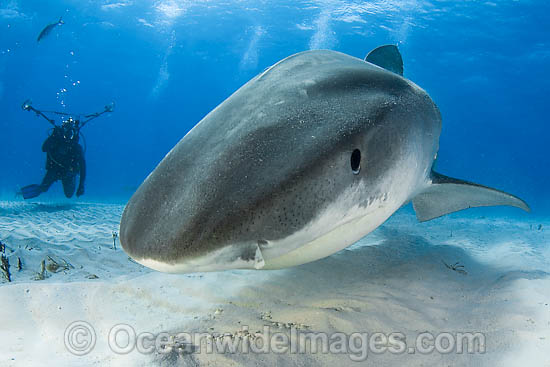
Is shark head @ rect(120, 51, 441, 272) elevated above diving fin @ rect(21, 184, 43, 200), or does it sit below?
above

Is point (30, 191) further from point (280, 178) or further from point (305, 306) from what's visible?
point (280, 178)

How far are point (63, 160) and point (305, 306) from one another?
11.7 metres

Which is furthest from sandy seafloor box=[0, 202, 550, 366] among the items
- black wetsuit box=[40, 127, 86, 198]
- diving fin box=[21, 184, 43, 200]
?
diving fin box=[21, 184, 43, 200]

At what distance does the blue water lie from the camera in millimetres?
29109

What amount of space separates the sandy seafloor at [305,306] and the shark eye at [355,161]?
3.71 ft

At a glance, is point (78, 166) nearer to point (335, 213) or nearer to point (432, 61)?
point (335, 213)

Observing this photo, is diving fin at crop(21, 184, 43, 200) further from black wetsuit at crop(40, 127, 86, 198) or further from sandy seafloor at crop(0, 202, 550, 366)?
sandy seafloor at crop(0, 202, 550, 366)

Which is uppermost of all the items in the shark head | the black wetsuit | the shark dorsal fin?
the shark dorsal fin

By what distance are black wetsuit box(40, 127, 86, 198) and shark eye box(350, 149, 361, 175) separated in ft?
38.5

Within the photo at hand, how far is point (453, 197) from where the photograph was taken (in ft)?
12.2

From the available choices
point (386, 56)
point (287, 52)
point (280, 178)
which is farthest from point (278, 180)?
point (287, 52)

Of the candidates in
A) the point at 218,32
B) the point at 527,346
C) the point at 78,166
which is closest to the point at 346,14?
the point at 218,32

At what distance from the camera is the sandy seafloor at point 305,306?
1933 millimetres

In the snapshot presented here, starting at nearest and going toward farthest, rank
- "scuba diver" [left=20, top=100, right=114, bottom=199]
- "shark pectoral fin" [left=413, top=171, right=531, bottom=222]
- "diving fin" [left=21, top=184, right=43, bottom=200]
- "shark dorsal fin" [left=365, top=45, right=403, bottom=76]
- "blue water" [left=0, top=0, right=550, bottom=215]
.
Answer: "shark pectoral fin" [left=413, top=171, right=531, bottom=222]
"shark dorsal fin" [left=365, top=45, right=403, bottom=76]
"scuba diver" [left=20, top=100, right=114, bottom=199]
"diving fin" [left=21, top=184, right=43, bottom=200]
"blue water" [left=0, top=0, right=550, bottom=215]
